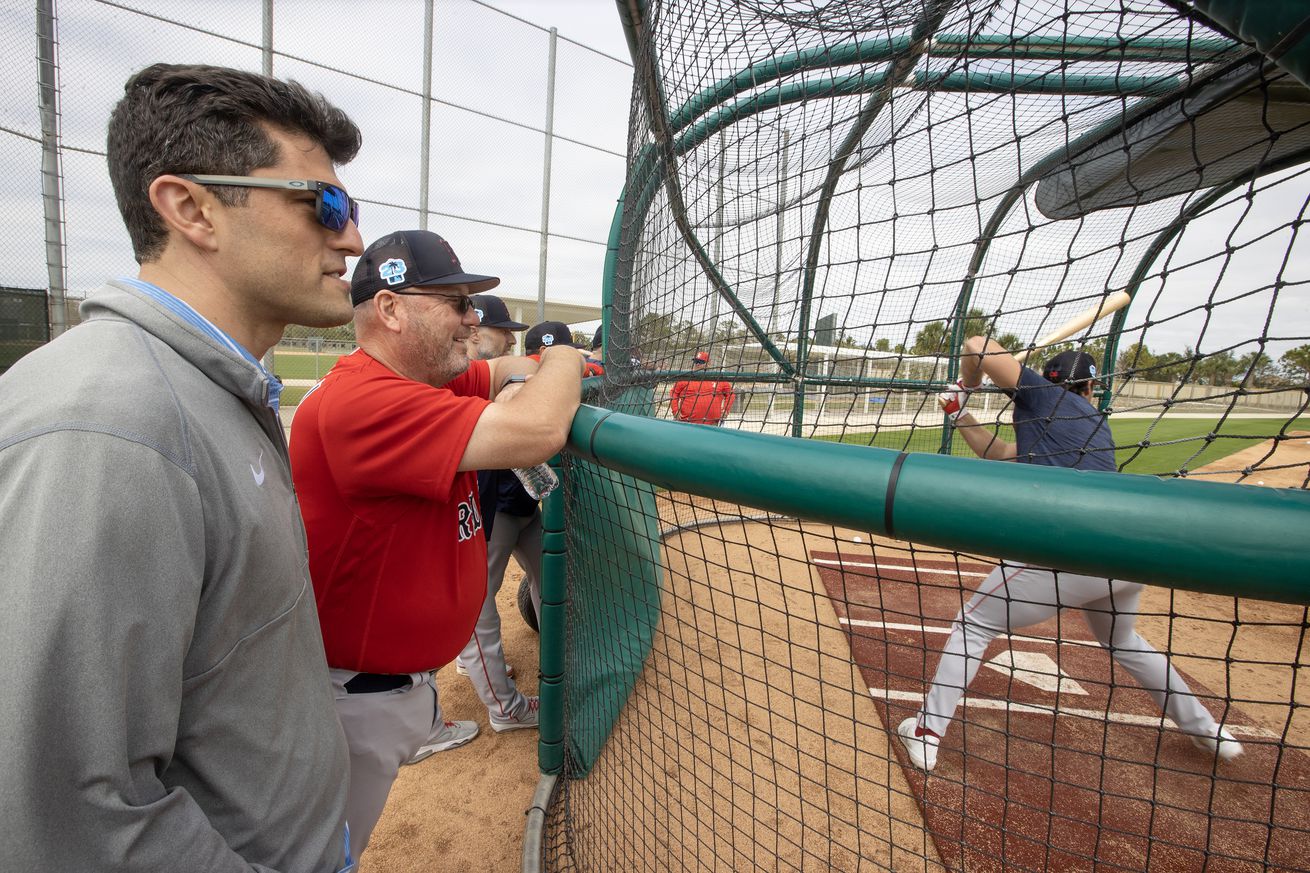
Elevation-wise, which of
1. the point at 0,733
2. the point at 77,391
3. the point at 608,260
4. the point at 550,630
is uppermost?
the point at 608,260

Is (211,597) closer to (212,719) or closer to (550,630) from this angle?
(212,719)

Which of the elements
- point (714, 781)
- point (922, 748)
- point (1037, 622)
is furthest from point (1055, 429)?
point (714, 781)

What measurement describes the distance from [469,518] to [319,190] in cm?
97

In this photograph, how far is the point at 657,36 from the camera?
189 cm

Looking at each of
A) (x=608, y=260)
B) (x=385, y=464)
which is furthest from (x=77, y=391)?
(x=608, y=260)

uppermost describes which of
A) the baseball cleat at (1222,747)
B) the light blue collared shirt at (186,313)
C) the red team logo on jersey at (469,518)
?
the light blue collared shirt at (186,313)

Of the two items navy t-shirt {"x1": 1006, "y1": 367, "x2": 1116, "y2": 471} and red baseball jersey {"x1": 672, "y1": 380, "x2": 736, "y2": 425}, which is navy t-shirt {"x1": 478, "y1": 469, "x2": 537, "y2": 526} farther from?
navy t-shirt {"x1": 1006, "y1": 367, "x2": 1116, "y2": 471}

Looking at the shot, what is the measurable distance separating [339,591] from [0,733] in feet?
3.00

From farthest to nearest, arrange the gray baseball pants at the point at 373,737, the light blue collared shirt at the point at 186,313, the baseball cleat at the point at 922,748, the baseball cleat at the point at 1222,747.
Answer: the baseball cleat at the point at 1222,747, the baseball cleat at the point at 922,748, the gray baseball pants at the point at 373,737, the light blue collared shirt at the point at 186,313

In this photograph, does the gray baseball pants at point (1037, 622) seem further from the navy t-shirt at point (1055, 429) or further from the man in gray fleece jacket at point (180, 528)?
the man in gray fleece jacket at point (180, 528)

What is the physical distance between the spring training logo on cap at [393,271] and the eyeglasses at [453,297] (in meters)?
0.03

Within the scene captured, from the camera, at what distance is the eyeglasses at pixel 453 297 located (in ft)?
5.57

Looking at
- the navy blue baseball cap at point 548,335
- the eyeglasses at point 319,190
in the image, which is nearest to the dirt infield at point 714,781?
the eyeglasses at point 319,190

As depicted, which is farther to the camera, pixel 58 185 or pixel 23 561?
pixel 58 185
